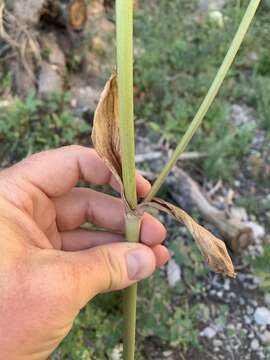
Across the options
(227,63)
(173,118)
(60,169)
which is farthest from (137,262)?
(173,118)

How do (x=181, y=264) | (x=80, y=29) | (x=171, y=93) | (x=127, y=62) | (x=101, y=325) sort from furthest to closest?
(x=80, y=29) < (x=171, y=93) < (x=181, y=264) < (x=101, y=325) < (x=127, y=62)

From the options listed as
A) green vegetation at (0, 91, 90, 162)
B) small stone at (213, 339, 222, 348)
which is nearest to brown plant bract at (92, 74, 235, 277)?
small stone at (213, 339, 222, 348)

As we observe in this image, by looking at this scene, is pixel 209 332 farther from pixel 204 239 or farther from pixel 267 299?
pixel 204 239

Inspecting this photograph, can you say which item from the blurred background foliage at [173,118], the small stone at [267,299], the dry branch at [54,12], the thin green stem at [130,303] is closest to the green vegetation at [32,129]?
the blurred background foliage at [173,118]

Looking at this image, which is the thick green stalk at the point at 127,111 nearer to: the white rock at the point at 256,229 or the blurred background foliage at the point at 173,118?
the blurred background foliage at the point at 173,118

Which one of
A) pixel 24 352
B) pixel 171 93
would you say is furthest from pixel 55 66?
pixel 24 352

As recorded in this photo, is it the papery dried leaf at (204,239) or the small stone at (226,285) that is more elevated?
the papery dried leaf at (204,239)

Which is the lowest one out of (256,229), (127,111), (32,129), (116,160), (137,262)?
(256,229)

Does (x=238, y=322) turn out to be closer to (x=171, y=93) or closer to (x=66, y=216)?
(x=66, y=216)
